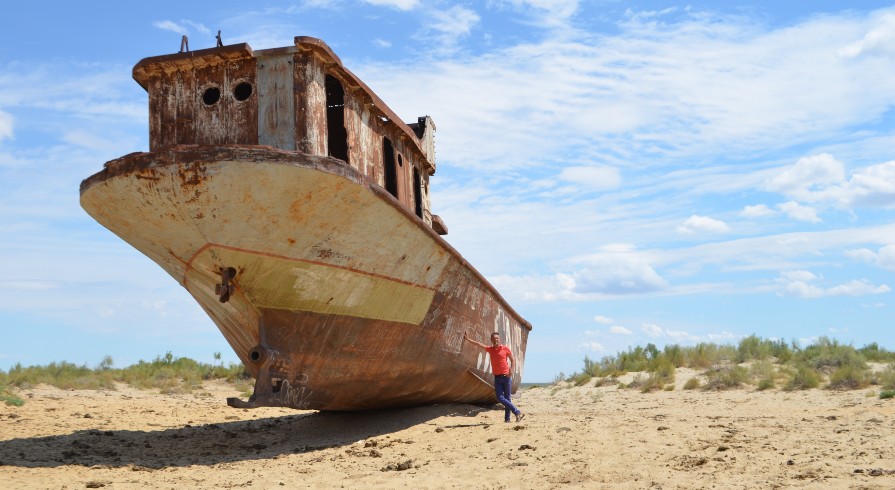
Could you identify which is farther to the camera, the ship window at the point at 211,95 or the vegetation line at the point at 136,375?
the vegetation line at the point at 136,375

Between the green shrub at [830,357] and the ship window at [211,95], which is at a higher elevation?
the ship window at [211,95]

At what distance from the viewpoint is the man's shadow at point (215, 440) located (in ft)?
22.4

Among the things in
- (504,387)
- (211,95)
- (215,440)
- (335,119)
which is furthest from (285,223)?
(504,387)

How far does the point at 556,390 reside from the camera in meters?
16.1

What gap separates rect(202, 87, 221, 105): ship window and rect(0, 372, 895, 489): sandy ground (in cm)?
327

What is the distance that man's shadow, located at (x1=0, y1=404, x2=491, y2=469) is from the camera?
6.84 meters

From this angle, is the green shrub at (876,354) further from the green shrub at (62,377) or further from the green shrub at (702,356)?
the green shrub at (62,377)

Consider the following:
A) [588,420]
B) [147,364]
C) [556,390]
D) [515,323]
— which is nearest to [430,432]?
[588,420]

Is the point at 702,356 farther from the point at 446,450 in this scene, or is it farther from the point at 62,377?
the point at 62,377

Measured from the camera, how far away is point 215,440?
27.3ft

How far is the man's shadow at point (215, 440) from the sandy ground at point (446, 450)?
0.02m

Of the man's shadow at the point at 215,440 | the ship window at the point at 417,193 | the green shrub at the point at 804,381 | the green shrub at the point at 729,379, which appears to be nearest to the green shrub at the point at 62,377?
the man's shadow at the point at 215,440

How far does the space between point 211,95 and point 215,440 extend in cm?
368

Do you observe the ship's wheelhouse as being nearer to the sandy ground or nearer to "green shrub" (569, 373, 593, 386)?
the sandy ground
